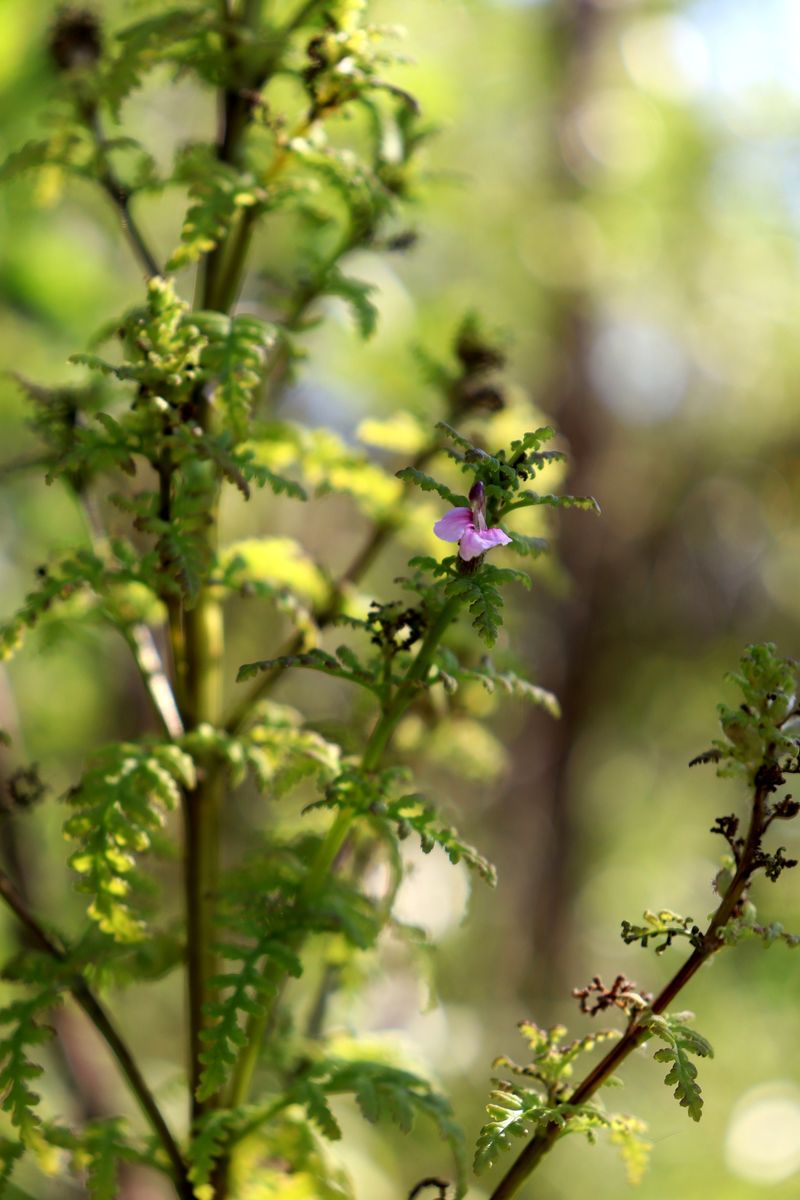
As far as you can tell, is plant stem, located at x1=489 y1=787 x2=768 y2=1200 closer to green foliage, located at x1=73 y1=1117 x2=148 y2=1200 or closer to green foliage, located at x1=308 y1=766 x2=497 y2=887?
green foliage, located at x1=308 y1=766 x2=497 y2=887

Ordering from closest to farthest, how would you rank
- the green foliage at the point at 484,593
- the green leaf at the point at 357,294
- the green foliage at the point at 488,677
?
the green foliage at the point at 484,593, the green foliage at the point at 488,677, the green leaf at the point at 357,294

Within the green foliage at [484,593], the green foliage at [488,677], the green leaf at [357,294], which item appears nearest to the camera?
the green foliage at [484,593]

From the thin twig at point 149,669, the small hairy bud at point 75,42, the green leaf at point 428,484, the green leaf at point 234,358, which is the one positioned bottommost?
the thin twig at point 149,669

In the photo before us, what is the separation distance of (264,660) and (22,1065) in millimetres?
267

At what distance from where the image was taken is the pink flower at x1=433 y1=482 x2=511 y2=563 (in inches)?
19.8

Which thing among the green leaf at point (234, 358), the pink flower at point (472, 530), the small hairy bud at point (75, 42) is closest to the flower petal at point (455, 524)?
the pink flower at point (472, 530)

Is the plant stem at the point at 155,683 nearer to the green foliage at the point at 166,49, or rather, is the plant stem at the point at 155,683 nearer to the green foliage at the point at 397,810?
the green foliage at the point at 397,810

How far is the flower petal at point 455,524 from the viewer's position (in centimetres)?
51

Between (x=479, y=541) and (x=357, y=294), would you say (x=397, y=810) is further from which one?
(x=357, y=294)

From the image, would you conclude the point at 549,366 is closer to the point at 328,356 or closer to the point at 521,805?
the point at 328,356

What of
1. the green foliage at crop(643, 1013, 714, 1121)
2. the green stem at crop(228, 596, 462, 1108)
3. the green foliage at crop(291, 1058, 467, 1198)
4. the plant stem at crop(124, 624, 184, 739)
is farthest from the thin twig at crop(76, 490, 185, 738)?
the green foliage at crop(643, 1013, 714, 1121)

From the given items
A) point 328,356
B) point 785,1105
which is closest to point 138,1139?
point 785,1105

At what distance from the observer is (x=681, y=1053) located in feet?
1.61

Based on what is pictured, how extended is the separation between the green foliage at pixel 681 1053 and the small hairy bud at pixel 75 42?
70cm
